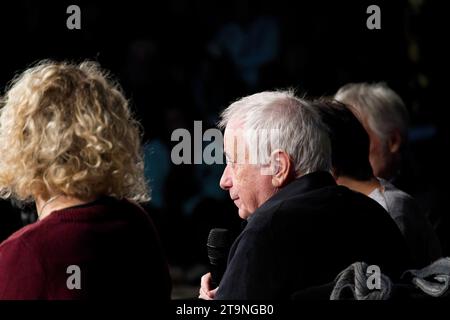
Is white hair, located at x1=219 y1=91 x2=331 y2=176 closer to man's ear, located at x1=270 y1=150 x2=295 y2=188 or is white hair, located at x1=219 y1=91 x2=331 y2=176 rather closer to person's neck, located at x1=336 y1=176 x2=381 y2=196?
man's ear, located at x1=270 y1=150 x2=295 y2=188

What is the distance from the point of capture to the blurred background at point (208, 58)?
311 inches

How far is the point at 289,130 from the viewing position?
148 inches

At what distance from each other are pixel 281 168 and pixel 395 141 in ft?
5.86

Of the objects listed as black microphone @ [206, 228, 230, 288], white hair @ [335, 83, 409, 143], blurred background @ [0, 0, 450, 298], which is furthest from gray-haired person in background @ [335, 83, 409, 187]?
blurred background @ [0, 0, 450, 298]

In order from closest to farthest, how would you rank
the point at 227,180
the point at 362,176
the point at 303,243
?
the point at 303,243
the point at 227,180
the point at 362,176

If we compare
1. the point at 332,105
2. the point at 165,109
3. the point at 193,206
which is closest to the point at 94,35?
the point at 165,109

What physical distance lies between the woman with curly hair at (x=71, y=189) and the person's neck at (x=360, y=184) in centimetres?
132

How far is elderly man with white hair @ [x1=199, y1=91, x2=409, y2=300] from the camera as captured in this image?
3.40m

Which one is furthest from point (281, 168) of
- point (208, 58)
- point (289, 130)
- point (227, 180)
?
point (208, 58)

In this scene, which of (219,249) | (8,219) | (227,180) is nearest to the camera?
(219,249)

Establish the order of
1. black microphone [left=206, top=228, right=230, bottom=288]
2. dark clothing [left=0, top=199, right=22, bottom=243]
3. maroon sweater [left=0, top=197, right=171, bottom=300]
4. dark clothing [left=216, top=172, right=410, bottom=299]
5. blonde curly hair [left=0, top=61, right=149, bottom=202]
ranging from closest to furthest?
maroon sweater [left=0, top=197, right=171, bottom=300], blonde curly hair [left=0, top=61, right=149, bottom=202], dark clothing [left=216, top=172, right=410, bottom=299], black microphone [left=206, top=228, right=230, bottom=288], dark clothing [left=0, top=199, right=22, bottom=243]

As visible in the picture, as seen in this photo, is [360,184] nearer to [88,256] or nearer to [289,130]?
[289,130]

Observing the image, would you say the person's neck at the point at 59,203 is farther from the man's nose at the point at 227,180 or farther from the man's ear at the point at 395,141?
the man's ear at the point at 395,141

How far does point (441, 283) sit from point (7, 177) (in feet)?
4.38
